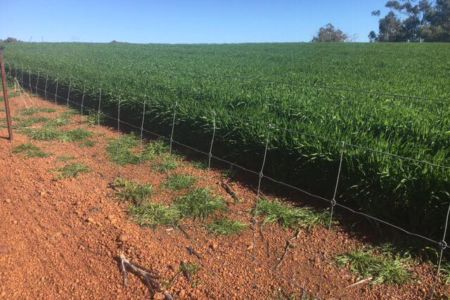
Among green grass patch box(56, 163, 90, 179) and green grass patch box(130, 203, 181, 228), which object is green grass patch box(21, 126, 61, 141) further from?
green grass patch box(130, 203, 181, 228)

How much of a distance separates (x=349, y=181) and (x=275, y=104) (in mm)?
3113

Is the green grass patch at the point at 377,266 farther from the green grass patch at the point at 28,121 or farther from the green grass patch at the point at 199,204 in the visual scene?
the green grass patch at the point at 28,121

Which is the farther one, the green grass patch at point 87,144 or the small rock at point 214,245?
the green grass patch at point 87,144

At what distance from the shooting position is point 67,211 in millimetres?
5320

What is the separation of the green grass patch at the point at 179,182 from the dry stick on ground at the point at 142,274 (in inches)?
80.4

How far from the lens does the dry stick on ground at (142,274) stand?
12.6ft

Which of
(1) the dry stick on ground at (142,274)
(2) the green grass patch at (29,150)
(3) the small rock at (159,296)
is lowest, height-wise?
(2) the green grass patch at (29,150)

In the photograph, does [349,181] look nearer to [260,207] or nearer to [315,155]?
[315,155]

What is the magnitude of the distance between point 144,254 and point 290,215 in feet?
5.82

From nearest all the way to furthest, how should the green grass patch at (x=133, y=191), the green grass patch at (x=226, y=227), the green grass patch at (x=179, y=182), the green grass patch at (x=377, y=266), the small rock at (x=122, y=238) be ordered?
the green grass patch at (x=377, y=266) → the small rock at (x=122, y=238) → the green grass patch at (x=226, y=227) → the green grass patch at (x=133, y=191) → the green grass patch at (x=179, y=182)

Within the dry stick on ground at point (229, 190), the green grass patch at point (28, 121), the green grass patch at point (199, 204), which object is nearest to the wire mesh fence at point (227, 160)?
the dry stick on ground at point (229, 190)

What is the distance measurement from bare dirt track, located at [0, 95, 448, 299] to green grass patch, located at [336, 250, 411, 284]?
0.08m

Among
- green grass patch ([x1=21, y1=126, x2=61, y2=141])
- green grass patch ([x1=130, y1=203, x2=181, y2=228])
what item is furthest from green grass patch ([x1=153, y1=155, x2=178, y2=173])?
green grass patch ([x1=21, y1=126, x2=61, y2=141])

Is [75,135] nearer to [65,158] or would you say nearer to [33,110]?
[65,158]
